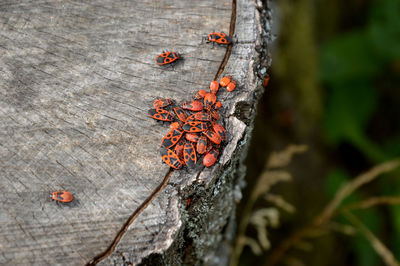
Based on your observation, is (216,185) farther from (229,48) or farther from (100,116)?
(229,48)

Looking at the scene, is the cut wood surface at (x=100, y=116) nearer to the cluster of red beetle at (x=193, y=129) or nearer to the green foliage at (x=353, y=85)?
the cluster of red beetle at (x=193, y=129)

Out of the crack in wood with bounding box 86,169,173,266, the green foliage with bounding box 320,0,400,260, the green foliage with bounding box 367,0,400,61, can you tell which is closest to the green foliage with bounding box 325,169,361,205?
the green foliage with bounding box 320,0,400,260

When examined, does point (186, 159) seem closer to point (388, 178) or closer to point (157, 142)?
point (157, 142)

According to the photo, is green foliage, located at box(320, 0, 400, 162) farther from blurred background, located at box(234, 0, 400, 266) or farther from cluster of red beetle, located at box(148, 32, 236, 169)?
cluster of red beetle, located at box(148, 32, 236, 169)

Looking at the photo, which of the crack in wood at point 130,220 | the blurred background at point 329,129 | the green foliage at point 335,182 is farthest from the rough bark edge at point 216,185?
the green foliage at point 335,182

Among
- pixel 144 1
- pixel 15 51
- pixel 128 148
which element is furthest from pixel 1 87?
pixel 144 1

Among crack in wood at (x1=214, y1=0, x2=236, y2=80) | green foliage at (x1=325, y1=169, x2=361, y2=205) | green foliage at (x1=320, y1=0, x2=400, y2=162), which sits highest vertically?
crack in wood at (x1=214, y1=0, x2=236, y2=80)
